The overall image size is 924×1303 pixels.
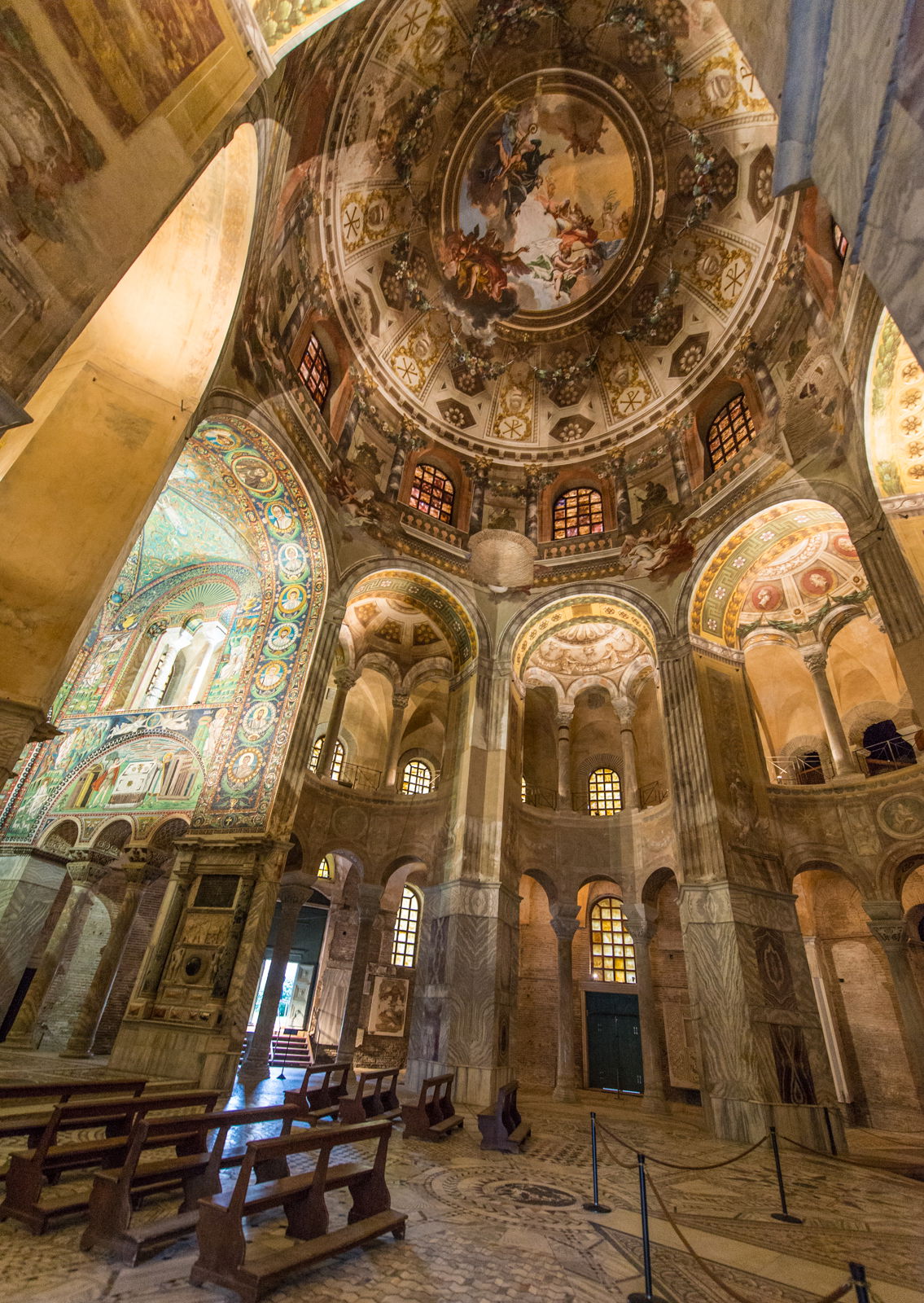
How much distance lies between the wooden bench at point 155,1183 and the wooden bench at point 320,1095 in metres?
2.54

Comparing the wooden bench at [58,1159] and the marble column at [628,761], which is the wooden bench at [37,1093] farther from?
the marble column at [628,761]

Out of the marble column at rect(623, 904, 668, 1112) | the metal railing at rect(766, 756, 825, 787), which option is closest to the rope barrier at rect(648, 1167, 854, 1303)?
the marble column at rect(623, 904, 668, 1112)

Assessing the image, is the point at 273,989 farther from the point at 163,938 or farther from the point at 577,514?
the point at 577,514

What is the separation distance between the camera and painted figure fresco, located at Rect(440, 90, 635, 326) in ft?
54.8

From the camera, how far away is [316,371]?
47.3ft

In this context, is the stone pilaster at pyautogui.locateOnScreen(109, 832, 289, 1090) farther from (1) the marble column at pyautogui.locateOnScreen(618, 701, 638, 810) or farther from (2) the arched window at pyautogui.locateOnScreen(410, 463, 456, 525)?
(2) the arched window at pyautogui.locateOnScreen(410, 463, 456, 525)

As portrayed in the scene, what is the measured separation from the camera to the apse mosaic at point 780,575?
12930 mm

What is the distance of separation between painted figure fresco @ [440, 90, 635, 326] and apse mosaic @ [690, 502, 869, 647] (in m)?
9.86

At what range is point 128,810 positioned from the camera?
43.3ft

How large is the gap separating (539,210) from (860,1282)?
21.5 m

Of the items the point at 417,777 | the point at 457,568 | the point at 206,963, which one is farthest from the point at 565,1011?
the point at 457,568

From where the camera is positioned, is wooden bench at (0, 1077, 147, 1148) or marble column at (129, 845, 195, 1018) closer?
wooden bench at (0, 1077, 147, 1148)

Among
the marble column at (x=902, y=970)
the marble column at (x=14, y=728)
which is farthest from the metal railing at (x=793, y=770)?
the marble column at (x=14, y=728)

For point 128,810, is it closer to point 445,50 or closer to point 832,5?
point 832,5
